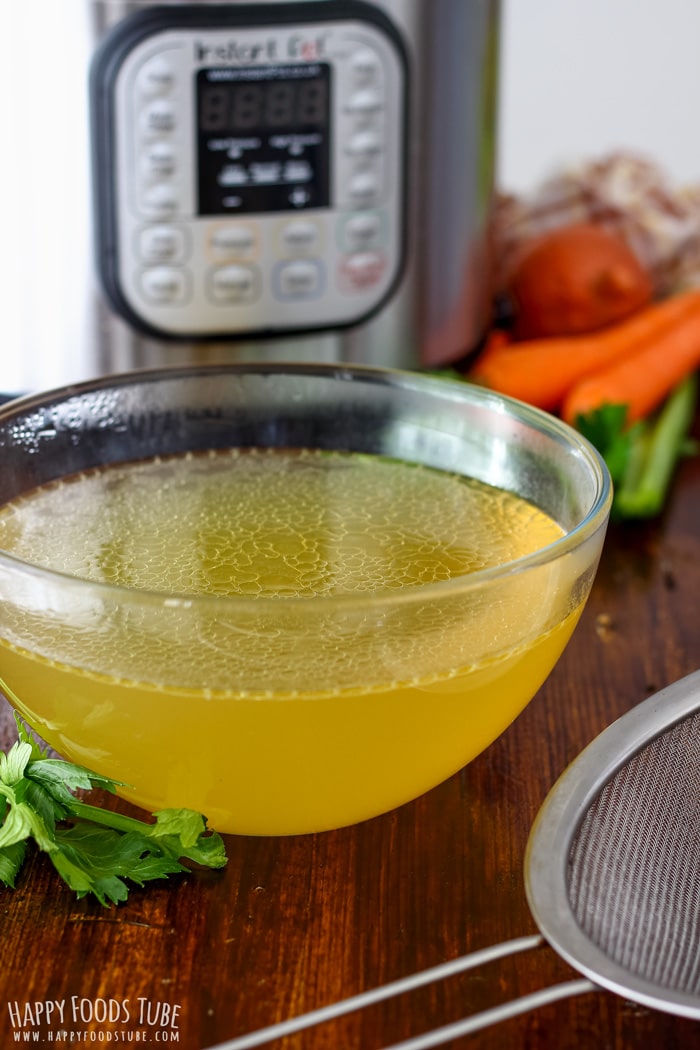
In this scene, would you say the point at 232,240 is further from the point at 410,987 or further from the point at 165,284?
the point at 410,987

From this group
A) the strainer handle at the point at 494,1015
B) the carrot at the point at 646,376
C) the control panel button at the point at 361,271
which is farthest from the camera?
the carrot at the point at 646,376

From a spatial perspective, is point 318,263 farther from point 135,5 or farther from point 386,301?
point 135,5

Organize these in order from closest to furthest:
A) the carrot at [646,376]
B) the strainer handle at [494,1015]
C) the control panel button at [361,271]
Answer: the strainer handle at [494,1015]
the control panel button at [361,271]
the carrot at [646,376]

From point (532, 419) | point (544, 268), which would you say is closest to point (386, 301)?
point (544, 268)

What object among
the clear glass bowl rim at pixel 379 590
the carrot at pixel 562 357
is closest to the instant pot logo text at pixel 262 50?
the clear glass bowl rim at pixel 379 590

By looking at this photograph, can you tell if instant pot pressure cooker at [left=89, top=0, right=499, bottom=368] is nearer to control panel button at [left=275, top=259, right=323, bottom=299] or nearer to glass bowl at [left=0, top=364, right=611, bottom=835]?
control panel button at [left=275, top=259, right=323, bottom=299]

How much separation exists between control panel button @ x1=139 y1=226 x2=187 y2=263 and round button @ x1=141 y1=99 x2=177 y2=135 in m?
0.08

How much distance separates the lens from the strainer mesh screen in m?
0.60

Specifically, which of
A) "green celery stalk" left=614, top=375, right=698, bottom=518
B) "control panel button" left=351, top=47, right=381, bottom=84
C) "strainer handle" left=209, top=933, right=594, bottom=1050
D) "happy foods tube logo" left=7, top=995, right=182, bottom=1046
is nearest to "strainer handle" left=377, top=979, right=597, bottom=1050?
"strainer handle" left=209, top=933, right=594, bottom=1050

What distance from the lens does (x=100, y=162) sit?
1077 mm

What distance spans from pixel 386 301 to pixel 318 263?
0.09 meters

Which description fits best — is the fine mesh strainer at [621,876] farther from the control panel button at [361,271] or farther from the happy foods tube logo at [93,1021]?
the control panel button at [361,271]

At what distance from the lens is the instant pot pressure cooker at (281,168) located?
3.46 ft

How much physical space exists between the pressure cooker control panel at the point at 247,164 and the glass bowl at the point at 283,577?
10.0 inches
